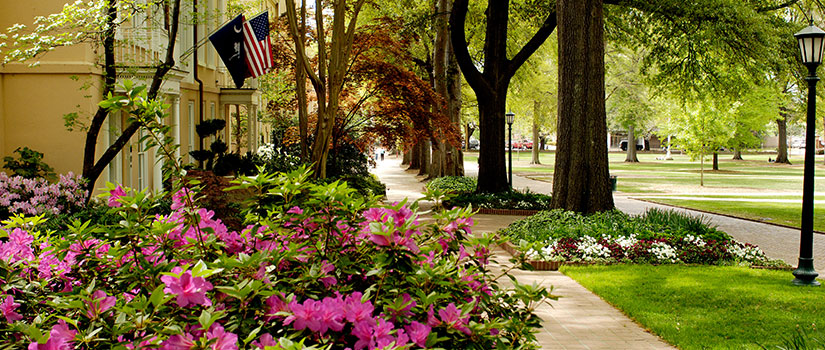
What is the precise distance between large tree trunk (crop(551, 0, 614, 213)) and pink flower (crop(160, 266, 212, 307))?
1277 cm

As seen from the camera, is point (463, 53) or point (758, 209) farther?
point (758, 209)

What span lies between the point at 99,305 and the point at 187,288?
334 mm

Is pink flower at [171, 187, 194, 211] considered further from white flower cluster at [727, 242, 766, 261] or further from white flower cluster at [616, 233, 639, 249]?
white flower cluster at [727, 242, 766, 261]

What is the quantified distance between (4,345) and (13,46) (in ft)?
38.1

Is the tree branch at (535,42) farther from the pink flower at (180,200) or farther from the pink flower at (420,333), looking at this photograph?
the pink flower at (420,333)

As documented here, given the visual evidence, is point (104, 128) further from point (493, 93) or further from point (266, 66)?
point (493, 93)

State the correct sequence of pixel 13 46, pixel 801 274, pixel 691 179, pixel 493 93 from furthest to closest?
pixel 691 179 → pixel 493 93 → pixel 13 46 → pixel 801 274

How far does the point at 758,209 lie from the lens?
79.3 ft

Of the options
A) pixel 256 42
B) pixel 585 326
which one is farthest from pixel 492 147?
pixel 585 326

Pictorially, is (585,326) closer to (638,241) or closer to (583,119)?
(638,241)

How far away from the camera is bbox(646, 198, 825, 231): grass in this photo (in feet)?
68.7

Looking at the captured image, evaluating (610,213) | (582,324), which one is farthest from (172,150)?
(610,213)

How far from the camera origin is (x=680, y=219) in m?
13.7

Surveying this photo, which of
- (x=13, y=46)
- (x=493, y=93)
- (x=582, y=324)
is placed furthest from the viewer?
(x=493, y=93)
